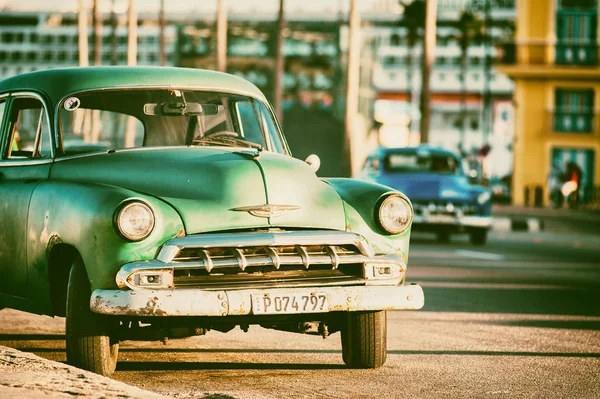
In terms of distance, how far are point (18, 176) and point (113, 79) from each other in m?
0.86

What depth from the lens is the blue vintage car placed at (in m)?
23.8

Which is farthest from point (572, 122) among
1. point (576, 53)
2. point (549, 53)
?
point (549, 53)

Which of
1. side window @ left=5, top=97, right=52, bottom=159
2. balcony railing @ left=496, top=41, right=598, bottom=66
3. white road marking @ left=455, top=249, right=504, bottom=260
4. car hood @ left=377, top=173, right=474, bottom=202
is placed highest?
balcony railing @ left=496, top=41, right=598, bottom=66

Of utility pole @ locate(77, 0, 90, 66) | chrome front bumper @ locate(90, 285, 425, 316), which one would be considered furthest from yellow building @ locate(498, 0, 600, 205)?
chrome front bumper @ locate(90, 285, 425, 316)

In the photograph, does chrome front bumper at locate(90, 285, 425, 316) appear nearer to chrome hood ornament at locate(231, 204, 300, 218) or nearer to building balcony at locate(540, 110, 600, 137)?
chrome hood ornament at locate(231, 204, 300, 218)

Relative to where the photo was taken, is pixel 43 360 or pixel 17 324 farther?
pixel 17 324

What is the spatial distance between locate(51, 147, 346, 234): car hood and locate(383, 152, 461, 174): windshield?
16.4 m

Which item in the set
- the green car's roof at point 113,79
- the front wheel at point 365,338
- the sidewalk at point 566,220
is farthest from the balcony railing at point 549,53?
the front wheel at point 365,338

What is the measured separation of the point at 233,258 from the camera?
23.9 ft

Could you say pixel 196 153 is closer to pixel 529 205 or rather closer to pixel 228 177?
pixel 228 177

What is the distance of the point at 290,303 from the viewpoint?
24.0 ft

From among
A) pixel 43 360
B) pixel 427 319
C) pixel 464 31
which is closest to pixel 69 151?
pixel 43 360

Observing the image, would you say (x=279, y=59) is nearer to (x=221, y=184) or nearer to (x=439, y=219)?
(x=439, y=219)

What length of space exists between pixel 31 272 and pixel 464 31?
107336mm
